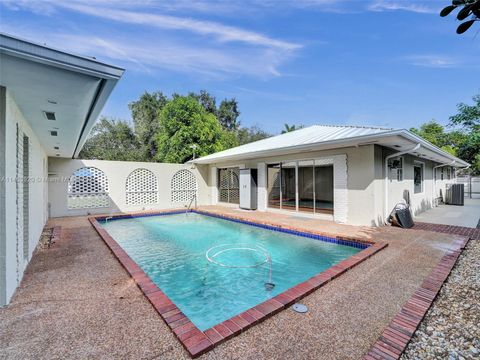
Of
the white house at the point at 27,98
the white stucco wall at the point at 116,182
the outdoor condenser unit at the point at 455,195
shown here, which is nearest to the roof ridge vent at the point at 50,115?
the white house at the point at 27,98

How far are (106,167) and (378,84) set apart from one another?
52.8ft

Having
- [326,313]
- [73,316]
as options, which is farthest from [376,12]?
[73,316]

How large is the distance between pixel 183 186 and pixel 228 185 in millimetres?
2729

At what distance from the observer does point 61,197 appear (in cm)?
1037

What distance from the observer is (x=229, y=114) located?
105 ft

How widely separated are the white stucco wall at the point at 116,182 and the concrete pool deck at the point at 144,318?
7129 millimetres

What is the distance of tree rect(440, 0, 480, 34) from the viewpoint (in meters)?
1.25

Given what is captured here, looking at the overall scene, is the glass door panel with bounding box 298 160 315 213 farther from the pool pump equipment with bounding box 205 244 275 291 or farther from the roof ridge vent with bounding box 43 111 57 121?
the roof ridge vent with bounding box 43 111 57 121

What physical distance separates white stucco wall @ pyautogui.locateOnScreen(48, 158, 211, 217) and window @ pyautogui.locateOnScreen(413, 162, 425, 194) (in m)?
10.8

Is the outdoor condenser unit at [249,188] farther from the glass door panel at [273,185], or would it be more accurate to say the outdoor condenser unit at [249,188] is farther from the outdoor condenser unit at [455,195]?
the outdoor condenser unit at [455,195]

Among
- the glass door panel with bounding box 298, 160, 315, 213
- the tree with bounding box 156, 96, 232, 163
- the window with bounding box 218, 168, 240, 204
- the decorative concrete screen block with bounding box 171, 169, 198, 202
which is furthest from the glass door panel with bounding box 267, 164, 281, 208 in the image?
the tree with bounding box 156, 96, 232, 163

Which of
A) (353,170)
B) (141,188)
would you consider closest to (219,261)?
(353,170)

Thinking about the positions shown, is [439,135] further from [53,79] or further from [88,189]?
[53,79]

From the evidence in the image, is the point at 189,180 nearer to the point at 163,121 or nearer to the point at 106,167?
the point at 106,167
